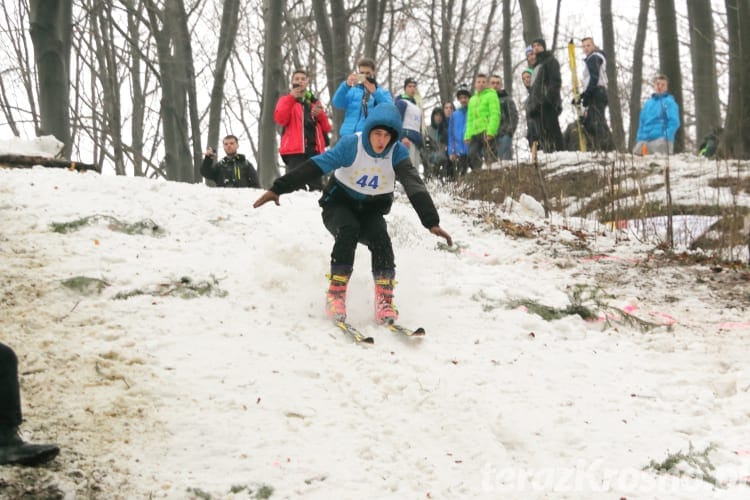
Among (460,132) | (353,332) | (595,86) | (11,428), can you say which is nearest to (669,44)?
(595,86)

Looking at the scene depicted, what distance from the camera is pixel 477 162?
10.6 m

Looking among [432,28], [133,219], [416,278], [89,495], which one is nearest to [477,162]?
[416,278]

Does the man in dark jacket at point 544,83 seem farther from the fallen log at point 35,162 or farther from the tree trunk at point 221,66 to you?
the tree trunk at point 221,66

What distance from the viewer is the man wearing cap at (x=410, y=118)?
9.05m

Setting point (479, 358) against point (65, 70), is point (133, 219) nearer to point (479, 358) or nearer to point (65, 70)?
point (479, 358)

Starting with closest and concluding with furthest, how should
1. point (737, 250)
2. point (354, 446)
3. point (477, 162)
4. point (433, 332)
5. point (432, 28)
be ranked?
point (354, 446)
point (433, 332)
point (737, 250)
point (477, 162)
point (432, 28)

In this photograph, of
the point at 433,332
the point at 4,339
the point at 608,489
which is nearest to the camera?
the point at 608,489

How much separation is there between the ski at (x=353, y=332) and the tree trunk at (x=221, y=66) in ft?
32.9

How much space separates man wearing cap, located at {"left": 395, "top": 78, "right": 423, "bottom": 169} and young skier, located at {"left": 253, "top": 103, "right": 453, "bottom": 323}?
431cm

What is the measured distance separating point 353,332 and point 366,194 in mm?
1009

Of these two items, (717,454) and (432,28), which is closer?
(717,454)

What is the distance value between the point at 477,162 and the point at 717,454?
780cm

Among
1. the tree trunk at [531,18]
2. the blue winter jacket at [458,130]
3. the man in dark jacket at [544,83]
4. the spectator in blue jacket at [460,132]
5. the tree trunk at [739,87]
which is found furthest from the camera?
the tree trunk at [531,18]

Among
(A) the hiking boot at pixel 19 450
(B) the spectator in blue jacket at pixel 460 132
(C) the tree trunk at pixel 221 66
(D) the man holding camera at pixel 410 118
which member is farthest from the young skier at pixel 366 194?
(C) the tree trunk at pixel 221 66
